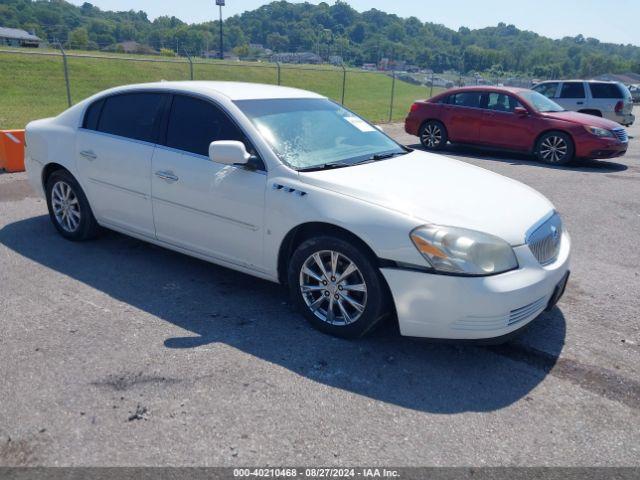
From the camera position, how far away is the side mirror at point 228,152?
3.84 meters

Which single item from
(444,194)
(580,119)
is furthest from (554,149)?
(444,194)

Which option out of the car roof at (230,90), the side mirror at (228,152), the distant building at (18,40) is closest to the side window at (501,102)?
the car roof at (230,90)

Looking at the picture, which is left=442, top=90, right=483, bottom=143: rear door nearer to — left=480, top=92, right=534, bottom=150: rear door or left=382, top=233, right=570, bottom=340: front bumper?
left=480, top=92, right=534, bottom=150: rear door

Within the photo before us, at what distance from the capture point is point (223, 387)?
3162 mm

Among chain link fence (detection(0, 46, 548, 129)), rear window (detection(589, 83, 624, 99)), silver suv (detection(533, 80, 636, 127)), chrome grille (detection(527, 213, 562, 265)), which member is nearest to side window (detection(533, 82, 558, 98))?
silver suv (detection(533, 80, 636, 127))

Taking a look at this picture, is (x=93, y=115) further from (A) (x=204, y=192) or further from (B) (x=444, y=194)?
(B) (x=444, y=194)

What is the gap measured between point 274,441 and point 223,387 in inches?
22.2

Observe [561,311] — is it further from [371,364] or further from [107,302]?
[107,302]

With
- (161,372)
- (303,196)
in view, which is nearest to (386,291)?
(303,196)

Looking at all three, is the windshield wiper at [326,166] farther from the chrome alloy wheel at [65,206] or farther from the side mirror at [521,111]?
the side mirror at [521,111]

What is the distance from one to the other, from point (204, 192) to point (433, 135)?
9.59 m

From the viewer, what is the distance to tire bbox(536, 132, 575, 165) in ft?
36.2

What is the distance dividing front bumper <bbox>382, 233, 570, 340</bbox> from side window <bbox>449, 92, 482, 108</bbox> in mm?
9485

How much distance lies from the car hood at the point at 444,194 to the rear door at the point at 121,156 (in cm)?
160
